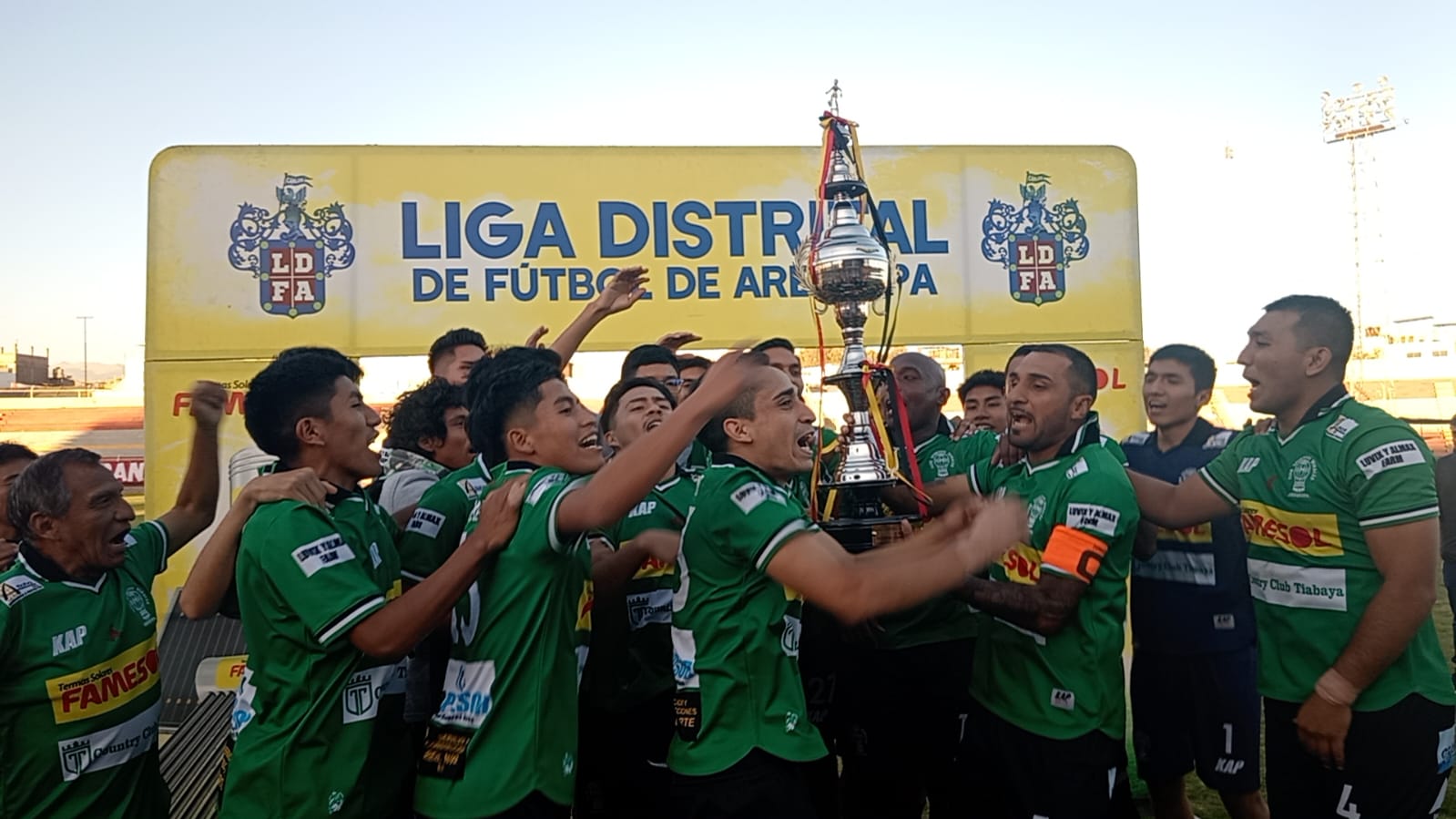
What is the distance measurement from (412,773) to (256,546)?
2.99 ft

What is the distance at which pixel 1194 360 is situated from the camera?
4.91 metres

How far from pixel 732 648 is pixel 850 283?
6.16 ft

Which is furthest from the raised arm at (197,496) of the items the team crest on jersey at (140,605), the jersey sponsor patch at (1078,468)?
the jersey sponsor patch at (1078,468)

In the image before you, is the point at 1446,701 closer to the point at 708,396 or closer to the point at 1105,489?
the point at 1105,489

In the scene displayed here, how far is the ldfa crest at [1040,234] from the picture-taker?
8.66 m

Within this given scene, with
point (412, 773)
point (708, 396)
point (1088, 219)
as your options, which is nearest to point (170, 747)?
point (412, 773)

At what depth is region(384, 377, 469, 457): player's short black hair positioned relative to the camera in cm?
441

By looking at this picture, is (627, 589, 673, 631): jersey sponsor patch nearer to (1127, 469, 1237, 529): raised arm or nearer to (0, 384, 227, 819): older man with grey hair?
(0, 384, 227, 819): older man with grey hair

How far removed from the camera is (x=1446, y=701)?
3.27 m

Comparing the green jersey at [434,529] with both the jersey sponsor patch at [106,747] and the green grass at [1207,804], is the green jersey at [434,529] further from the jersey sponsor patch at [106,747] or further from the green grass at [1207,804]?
the green grass at [1207,804]

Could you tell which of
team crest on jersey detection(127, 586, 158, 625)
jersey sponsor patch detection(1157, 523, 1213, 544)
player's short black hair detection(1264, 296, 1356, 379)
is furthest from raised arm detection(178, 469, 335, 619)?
jersey sponsor patch detection(1157, 523, 1213, 544)

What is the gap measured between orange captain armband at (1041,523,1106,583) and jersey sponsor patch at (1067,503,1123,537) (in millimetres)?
32

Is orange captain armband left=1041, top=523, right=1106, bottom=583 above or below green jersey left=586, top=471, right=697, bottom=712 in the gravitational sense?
above

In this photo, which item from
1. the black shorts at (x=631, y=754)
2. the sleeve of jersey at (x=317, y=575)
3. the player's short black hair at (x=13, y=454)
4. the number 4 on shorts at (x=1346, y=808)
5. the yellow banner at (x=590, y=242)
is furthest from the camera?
the yellow banner at (x=590, y=242)
